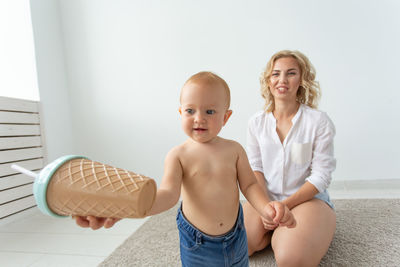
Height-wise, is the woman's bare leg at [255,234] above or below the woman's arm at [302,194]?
below

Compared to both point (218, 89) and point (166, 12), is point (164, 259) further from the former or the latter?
point (166, 12)

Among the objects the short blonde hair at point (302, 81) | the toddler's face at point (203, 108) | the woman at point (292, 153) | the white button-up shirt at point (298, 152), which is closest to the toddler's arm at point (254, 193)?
the toddler's face at point (203, 108)

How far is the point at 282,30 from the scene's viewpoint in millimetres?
2109

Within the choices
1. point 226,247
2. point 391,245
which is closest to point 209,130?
point 226,247

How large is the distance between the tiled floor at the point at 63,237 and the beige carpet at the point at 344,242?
0.11m

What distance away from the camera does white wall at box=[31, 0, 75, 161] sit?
2.12 metres

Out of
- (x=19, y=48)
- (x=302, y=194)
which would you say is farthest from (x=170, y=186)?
(x=19, y=48)

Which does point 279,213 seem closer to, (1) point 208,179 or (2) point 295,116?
(1) point 208,179

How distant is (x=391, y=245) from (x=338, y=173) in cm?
97

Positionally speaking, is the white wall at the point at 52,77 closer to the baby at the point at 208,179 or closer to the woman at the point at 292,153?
the woman at the point at 292,153

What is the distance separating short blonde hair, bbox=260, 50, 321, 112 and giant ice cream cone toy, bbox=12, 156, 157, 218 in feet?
3.39

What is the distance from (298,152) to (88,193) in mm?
1035

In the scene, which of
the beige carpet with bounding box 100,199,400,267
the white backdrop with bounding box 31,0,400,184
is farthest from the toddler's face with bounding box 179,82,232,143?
the white backdrop with bounding box 31,0,400,184

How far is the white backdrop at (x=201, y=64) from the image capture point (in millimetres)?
2029
